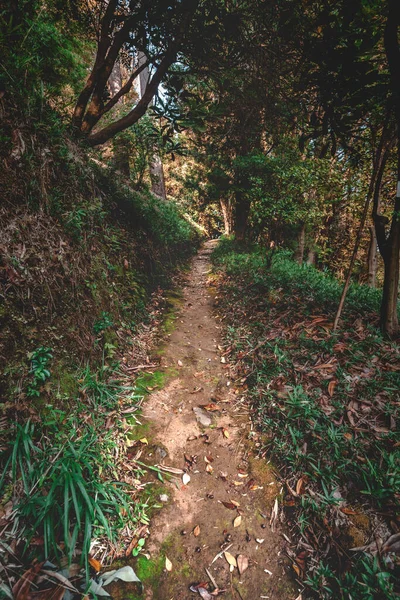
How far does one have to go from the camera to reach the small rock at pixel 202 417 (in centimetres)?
335

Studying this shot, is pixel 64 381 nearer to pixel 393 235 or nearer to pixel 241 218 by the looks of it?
pixel 393 235

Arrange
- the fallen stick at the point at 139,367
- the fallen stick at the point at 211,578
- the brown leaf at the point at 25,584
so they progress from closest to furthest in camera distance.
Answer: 1. the brown leaf at the point at 25,584
2. the fallen stick at the point at 211,578
3. the fallen stick at the point at 139,367

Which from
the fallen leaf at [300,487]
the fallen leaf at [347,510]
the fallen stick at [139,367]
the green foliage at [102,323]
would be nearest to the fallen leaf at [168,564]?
the fallen leaf at [300,487]

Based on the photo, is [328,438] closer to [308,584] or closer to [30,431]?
[308,584]

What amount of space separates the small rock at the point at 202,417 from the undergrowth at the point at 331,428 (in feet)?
1.97

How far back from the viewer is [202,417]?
3.43 meters

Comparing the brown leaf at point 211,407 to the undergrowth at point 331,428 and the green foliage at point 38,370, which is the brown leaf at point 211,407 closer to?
the undergrowth at point 331,428

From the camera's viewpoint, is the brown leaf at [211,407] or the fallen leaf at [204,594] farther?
the brown leaf at [211,407]

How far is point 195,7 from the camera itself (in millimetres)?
3031

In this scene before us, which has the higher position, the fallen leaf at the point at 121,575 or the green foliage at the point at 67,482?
the green foliage at the point at 67,482

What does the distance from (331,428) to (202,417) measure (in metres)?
1.53

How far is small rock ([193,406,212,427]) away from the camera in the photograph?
3354 mm

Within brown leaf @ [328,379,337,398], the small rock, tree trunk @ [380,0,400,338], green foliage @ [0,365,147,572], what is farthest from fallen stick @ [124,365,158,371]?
tree trunk @ [380,0,400,338]

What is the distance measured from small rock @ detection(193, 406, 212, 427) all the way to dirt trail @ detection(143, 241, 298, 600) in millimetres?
15
